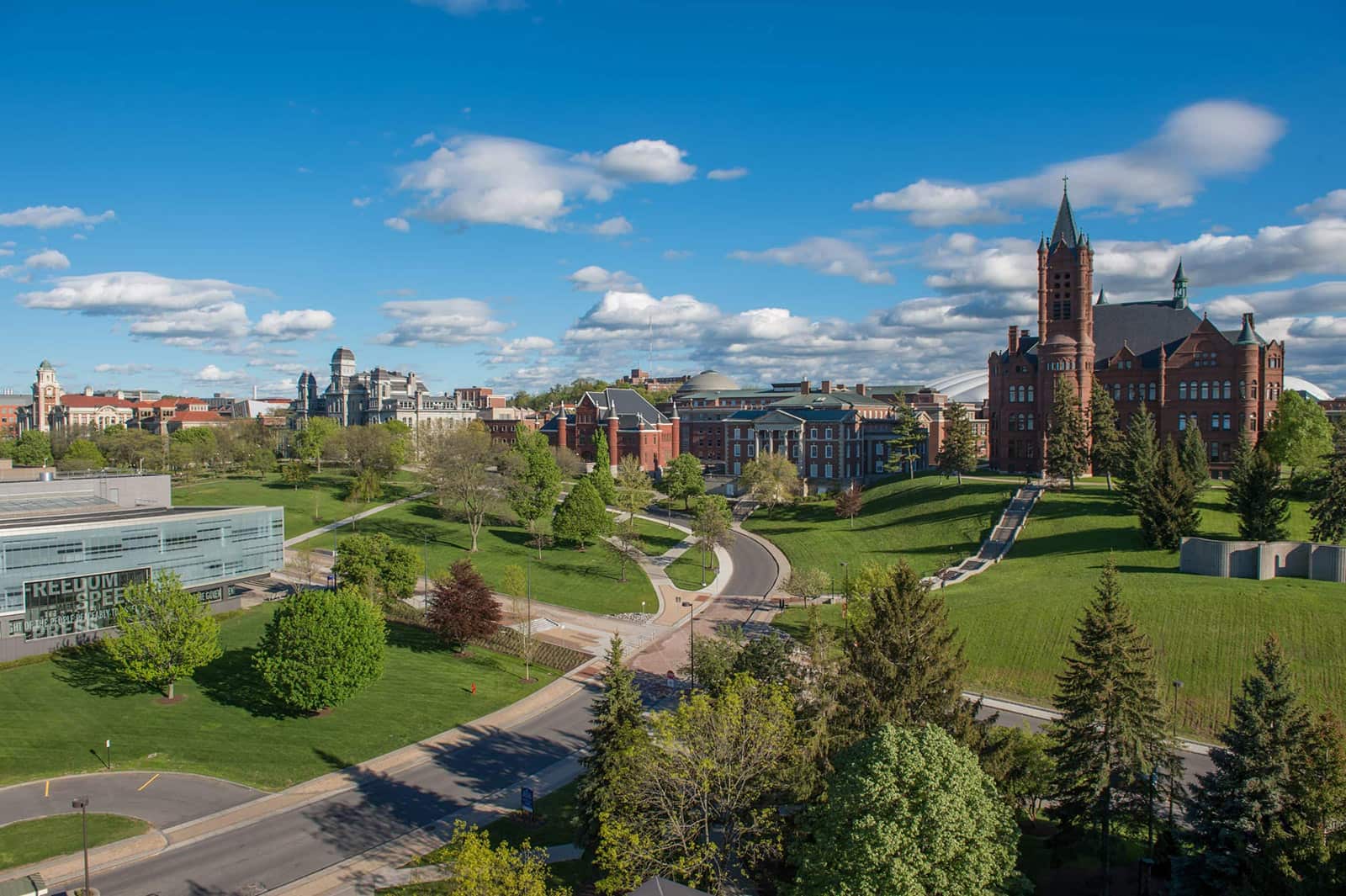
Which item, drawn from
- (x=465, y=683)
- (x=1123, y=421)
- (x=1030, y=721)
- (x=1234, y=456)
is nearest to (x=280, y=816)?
Result: (x=465, y=683)

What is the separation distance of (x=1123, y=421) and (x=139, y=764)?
91553mm

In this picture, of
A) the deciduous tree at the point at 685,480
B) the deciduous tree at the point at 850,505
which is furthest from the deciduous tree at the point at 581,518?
the deciduous tree at the point at 850,505

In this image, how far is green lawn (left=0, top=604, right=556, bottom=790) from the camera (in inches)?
1414

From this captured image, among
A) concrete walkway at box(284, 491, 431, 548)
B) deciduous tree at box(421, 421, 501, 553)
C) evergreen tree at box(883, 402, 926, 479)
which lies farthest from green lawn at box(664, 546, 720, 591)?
evergreen tree at box(883, 402, 926, 479)

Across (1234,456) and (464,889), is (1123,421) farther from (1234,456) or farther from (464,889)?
(464,889)

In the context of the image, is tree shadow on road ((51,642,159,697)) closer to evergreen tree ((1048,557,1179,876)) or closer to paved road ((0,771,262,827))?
paved road ((0,771,262,827))

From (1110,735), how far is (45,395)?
225103 mm

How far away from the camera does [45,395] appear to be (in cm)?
18825

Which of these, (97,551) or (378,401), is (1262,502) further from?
(378,401)

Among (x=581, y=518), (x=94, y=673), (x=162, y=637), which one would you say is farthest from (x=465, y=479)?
(x=162, y=637)

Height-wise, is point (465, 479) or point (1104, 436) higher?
point (1104, 436)

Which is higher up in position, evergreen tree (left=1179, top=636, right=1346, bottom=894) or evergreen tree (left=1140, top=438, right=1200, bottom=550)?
evergreen tree (left=1140, top=438, right=1200, bottom=550)

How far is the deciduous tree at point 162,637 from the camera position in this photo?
41000 mm

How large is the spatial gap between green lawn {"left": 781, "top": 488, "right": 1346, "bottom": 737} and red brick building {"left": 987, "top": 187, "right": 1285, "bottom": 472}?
30.6m
